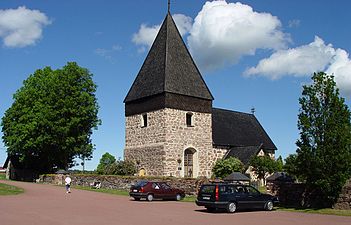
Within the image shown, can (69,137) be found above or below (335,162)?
above

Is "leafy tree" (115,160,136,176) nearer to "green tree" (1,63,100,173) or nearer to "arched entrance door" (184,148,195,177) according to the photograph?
"arched entrance door" (184,148,195,177)

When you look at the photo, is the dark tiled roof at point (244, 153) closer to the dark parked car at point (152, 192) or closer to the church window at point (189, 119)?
the church window at point (189, 119)

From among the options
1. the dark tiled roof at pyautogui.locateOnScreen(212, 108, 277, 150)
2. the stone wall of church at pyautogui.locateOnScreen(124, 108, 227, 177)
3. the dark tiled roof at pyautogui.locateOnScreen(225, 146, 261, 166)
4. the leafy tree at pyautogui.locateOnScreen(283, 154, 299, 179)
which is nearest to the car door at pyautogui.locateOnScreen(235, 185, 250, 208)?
the leafy tree at pyautogui.locateOnScreen(283, 154, 299, 179)

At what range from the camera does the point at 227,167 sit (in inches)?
1660

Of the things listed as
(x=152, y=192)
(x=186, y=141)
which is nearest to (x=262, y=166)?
(x=186, y=141)

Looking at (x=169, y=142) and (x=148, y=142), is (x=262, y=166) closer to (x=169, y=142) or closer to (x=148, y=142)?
(x=169, y=142)

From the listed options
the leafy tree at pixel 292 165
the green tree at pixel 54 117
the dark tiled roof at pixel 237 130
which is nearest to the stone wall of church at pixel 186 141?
the dark tiled roof at pixel 237 130

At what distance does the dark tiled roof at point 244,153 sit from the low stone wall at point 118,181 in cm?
1268

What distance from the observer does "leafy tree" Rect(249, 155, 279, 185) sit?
141ft

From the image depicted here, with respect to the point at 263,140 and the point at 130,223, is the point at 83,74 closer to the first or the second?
the point at 263,140

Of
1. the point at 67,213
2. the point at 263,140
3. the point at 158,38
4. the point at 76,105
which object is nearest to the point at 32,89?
the point at 76,105

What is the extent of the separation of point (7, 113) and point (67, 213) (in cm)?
4236

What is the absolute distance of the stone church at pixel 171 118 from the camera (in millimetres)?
40594

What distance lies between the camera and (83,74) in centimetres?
5275
